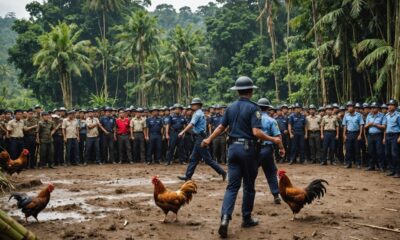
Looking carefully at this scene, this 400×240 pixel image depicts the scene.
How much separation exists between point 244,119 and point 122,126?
416 inches

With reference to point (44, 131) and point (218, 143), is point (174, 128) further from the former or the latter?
point (44, 131)

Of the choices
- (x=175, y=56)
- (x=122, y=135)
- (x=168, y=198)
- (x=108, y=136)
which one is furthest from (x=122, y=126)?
(x=175, y=56)

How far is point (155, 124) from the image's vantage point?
15.5 meters

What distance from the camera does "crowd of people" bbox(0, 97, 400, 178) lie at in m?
13.8

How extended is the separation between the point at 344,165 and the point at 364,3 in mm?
7442

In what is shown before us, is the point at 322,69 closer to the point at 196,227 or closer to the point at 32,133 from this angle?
the point at 32,133

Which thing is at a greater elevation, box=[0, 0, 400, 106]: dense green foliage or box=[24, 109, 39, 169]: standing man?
box=[0, 0, 400, 106]: dense green foliage

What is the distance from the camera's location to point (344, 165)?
1427 centimetres

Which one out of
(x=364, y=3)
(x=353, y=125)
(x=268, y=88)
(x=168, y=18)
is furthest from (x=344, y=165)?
(x=168, y=18)

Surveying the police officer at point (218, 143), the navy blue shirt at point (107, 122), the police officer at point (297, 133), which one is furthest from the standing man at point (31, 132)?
the police officer at point (297, 133)

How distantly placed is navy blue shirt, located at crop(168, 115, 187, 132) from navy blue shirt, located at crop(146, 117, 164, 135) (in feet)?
1.64

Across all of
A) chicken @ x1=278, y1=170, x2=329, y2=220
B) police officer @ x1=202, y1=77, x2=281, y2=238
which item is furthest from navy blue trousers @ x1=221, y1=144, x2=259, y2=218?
chicken @ x1=278, y1=170, x2=329, y2=220

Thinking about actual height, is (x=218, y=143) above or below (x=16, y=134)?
below

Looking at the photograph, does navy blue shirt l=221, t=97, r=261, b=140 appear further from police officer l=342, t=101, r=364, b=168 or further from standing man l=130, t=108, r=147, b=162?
standing man l=130, t=108, r=147, b=162
